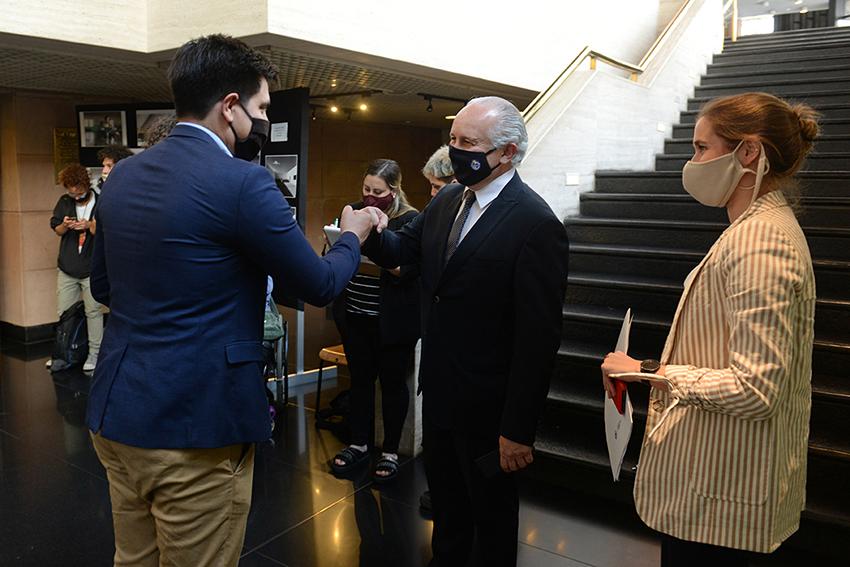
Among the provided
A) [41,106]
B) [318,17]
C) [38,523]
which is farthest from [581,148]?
[41,106]

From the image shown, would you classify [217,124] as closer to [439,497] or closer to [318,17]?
[439,497]

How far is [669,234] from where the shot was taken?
3.98 meters

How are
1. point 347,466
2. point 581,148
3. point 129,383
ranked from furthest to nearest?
point 581,148, point 347,466, point 129,383

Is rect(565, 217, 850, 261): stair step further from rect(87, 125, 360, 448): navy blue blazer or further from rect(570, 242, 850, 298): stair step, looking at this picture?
rect(87, 125, 360, 448): navy blue blazer

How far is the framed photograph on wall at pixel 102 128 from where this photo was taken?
5305 millimetres

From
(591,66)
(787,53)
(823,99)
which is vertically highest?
(787,53)

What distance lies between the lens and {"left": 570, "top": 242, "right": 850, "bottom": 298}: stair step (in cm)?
324

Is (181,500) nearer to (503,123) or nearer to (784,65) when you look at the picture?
(503,123)

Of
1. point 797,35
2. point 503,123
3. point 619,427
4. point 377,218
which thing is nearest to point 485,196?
point 503,123

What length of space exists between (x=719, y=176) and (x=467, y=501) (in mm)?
1261

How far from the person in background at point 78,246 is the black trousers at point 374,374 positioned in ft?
8.92

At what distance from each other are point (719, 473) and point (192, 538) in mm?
1119

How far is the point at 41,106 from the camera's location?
584 centimetres

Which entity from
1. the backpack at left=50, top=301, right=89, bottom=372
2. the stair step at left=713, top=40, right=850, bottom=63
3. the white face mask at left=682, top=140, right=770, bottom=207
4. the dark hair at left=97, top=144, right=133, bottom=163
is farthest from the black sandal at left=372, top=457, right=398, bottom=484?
the stair step at left=713, top=40, right=850, bottom=63
